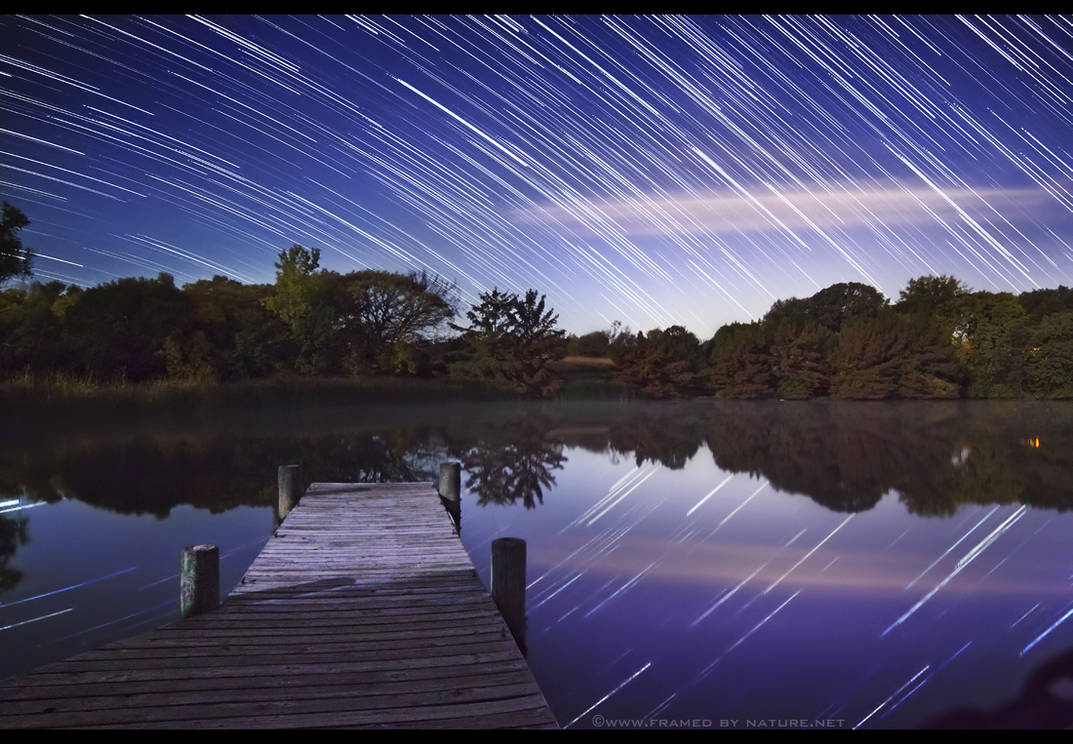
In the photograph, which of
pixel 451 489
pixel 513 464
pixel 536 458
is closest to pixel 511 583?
pixel 451 489

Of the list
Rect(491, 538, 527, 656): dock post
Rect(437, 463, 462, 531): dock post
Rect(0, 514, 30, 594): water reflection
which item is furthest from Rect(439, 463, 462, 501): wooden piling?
Rect(0, 514, 30, 594): water reflection

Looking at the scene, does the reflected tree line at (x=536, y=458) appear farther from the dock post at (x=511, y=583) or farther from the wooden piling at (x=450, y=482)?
the dock post at (x=511, y=583)

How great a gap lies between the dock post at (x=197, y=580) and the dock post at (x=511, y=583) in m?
1.93

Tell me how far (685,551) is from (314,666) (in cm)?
715

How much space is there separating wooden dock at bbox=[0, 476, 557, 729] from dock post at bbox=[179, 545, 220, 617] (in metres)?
0.08

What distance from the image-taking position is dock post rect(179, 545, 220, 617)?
505 centimetres

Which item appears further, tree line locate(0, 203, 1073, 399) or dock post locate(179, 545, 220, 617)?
tree line locate(0, 203, 1073, 399)

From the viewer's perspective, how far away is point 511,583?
5.35m

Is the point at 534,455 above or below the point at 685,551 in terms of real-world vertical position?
above

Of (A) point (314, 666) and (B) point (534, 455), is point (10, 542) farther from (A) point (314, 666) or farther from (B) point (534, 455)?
(B) point (534, 455)

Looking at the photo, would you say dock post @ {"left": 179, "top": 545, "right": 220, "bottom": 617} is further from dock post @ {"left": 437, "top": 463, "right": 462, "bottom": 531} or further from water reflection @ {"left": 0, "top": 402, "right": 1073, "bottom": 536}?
water reflection @ {"left": 0, "top": 402, "right": 1073, "bottom": 536}
